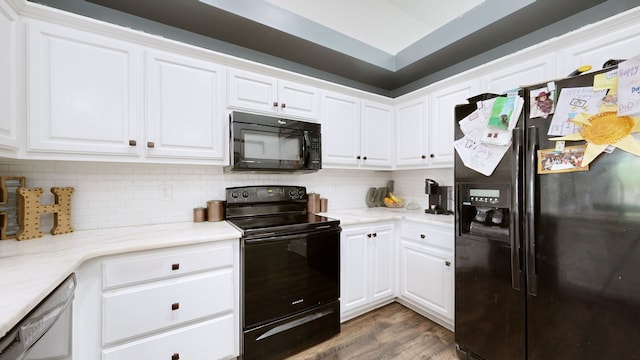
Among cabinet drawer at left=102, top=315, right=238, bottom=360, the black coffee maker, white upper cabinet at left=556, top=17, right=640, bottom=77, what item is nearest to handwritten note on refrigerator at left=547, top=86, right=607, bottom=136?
white upper cabinet at left=556, top=17, right=640, bottom=77

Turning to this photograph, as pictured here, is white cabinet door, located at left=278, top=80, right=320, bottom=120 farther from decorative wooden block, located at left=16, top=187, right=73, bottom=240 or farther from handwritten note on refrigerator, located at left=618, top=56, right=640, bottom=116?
handwritten note on refrigerator, located at left=618, top=56, right=640, bottom=116

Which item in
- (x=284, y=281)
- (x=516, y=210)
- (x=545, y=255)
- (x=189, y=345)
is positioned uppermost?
(x=516, y=210)

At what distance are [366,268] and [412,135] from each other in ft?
4.96

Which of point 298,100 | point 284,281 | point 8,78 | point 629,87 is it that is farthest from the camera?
point 298,100

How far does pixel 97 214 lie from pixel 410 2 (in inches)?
130

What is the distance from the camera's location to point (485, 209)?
159cm

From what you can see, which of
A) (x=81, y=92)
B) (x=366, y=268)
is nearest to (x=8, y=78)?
(x=81, y=92)

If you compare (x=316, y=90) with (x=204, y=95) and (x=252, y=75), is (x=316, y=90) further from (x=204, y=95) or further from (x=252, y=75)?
(x=204, y=95)

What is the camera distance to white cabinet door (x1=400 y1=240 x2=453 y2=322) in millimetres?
2025

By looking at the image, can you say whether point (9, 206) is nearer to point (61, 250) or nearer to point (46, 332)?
point (61, 250)

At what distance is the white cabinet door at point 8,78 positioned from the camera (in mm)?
1185

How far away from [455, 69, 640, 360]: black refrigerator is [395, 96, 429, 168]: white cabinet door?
0.81 metres

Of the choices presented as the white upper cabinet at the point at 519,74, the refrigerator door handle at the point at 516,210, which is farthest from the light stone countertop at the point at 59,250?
the white upper cabinet at the point at 519,74

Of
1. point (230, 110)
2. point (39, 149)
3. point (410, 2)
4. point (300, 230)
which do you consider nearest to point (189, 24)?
point (230, 110)
